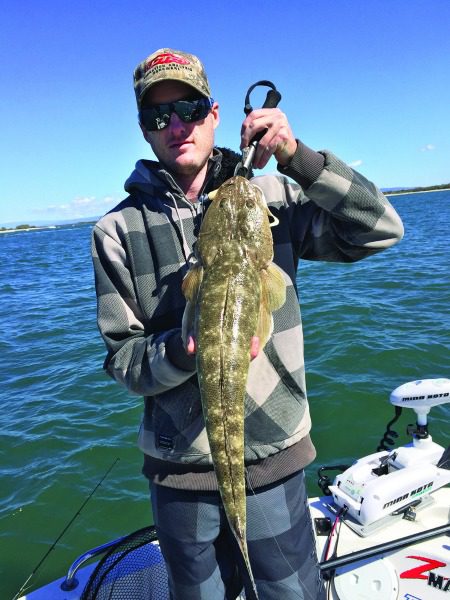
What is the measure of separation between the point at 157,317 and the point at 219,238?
2.39ft

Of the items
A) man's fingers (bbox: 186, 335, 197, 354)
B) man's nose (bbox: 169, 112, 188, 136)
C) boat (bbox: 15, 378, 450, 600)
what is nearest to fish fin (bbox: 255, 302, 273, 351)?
man's fingers (bbox: 186, 335, 197, 354)

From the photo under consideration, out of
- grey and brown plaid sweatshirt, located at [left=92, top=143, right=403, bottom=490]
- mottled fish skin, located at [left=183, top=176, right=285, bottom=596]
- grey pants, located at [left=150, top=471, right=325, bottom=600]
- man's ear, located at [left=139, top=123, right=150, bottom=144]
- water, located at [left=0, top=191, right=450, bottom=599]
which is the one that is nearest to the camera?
mottled fish skin, located at [left=183, top=176, right=285, bottom=596]

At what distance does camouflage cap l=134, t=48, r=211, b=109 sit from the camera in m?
2.90

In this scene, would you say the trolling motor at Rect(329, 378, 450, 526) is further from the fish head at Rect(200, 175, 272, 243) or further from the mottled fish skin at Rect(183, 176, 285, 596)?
the fish head at Rect(200, 175, 272, 243)

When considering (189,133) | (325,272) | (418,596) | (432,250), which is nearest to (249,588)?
(418,596)

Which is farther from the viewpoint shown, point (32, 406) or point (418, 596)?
point (32, 406)

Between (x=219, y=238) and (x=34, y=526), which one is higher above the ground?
(x=219, y=238)

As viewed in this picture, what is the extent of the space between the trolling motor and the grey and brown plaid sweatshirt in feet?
6.12

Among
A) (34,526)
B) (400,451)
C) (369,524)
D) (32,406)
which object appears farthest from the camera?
(32,406)

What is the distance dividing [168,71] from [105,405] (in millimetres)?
8167

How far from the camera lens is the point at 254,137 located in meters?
2.66

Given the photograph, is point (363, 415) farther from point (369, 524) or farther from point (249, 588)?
point (249, 588)

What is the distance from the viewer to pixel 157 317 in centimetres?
305

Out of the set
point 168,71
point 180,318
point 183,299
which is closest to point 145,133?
point 168,71
